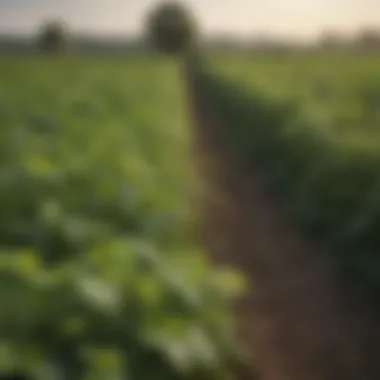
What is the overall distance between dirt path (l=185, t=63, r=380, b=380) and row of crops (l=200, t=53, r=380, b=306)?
174 mm

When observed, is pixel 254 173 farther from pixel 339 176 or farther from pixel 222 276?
pixel 222 276

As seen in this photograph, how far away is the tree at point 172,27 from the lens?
39.7 m

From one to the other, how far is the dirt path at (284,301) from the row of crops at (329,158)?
0.57ft

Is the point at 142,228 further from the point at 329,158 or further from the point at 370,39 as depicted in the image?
the point at 370,39

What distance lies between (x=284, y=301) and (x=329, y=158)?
1.84 meters

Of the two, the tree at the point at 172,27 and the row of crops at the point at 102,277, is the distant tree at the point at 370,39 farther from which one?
the tree at the point at 172,27

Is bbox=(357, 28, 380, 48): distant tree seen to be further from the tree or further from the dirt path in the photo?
the tree

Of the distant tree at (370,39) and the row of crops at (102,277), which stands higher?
the distant tree at (370,39)

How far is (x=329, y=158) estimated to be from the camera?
6086mm

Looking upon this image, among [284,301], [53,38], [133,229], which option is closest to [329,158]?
[284,301]

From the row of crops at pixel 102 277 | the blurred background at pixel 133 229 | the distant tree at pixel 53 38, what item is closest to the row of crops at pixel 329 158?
the blurred background at pixel 133 229

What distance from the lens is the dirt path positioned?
3.74 m

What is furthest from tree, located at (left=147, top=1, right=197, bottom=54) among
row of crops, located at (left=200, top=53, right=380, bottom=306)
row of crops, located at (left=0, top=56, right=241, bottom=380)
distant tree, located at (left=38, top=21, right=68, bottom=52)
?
row of crops, located at (left=0, top=56, right=241, bottom=380)

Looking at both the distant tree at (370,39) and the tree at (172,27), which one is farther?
the tree at (172,27)
